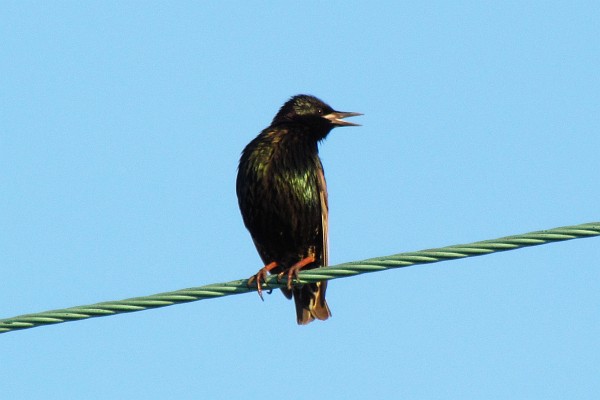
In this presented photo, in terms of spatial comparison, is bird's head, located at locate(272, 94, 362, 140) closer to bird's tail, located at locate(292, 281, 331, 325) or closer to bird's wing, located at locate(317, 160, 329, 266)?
bird's wing, located at locate(317, 160, 329, 266)

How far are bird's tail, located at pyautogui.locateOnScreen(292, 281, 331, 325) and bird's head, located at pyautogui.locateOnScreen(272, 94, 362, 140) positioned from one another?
41.2 inches

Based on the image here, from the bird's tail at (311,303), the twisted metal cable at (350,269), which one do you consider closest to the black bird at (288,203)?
the bird's tail at (311,303)

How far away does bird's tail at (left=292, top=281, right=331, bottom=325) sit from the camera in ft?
24.2

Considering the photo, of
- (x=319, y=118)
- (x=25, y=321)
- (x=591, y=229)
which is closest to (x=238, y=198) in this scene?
(x=319, y=118)

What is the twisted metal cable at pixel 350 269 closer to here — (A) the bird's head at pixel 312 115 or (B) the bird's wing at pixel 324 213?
(B) the bird's wing at pixel 324 213

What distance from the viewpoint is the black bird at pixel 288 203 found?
7.08 meters

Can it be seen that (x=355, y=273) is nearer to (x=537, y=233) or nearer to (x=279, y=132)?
(x=537, y=233)

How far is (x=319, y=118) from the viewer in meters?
7.80

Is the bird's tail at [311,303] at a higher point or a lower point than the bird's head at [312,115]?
lower

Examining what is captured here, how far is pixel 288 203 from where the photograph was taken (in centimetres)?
709

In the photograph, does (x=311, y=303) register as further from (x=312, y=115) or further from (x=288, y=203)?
(x=312, y=115)

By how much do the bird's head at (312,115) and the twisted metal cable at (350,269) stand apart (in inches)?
108

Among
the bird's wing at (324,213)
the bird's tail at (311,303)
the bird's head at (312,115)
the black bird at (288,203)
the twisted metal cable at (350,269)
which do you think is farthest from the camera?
the bird's head at (312,115)

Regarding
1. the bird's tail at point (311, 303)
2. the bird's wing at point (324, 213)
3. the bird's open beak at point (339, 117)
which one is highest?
the bird's open beak at point (339, 117)
